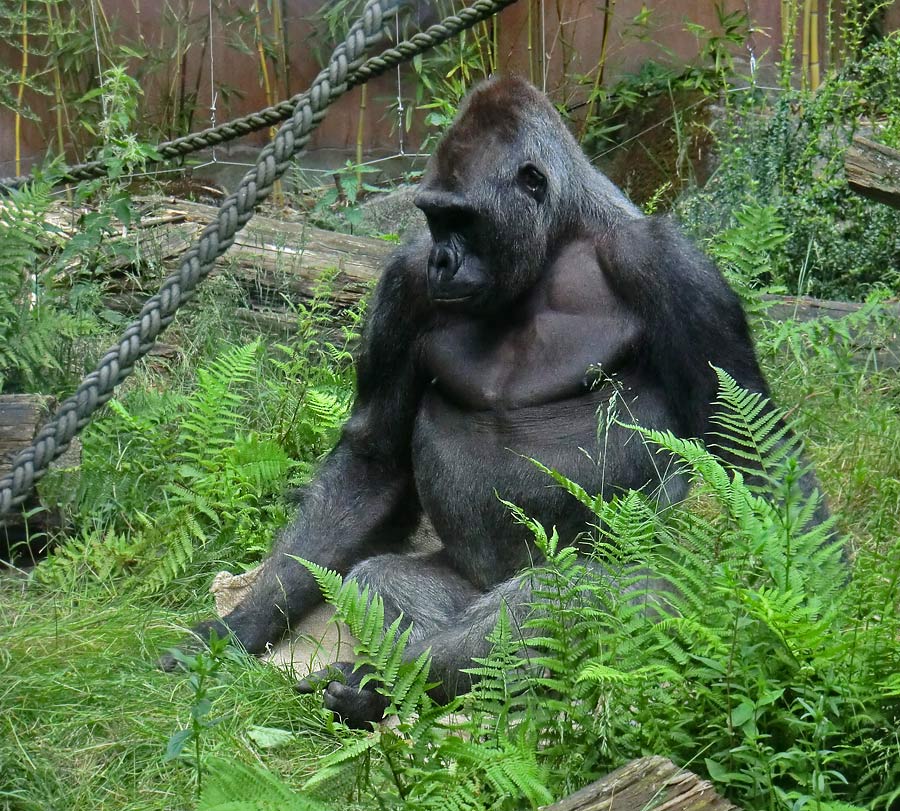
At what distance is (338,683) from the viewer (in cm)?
367

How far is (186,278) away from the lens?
371cm

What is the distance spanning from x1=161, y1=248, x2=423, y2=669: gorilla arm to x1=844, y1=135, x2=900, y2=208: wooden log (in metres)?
2.55

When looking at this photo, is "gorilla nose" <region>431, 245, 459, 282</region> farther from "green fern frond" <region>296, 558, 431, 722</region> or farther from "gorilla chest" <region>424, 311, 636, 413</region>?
"green fern frond" <region>296, 558, 431, 722</region>

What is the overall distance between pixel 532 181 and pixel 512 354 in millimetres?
555

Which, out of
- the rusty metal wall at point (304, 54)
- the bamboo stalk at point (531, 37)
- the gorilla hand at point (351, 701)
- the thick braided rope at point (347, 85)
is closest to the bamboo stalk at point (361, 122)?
the rusty metal wall at point (304, 54)

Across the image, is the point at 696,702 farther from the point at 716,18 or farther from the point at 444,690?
the point at 716,18

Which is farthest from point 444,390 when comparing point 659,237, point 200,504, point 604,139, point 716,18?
point 716,18

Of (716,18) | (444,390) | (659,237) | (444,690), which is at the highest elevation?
(716,18)

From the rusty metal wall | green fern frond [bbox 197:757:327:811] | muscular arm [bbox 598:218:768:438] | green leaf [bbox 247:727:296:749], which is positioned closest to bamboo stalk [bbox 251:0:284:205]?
the rusty metal wall

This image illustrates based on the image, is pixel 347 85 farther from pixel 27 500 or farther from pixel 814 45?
pixel 814 45

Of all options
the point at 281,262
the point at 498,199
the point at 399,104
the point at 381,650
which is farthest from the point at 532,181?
the point at 399,104

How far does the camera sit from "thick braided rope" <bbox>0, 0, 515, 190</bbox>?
4.54 meters

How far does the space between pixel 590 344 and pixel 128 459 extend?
2.16 meters

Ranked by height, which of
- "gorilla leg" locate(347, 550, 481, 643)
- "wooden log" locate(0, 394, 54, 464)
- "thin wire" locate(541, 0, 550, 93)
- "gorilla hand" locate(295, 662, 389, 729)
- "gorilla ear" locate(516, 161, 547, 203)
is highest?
"thin wire" locate(541, 0, 550, 93)
